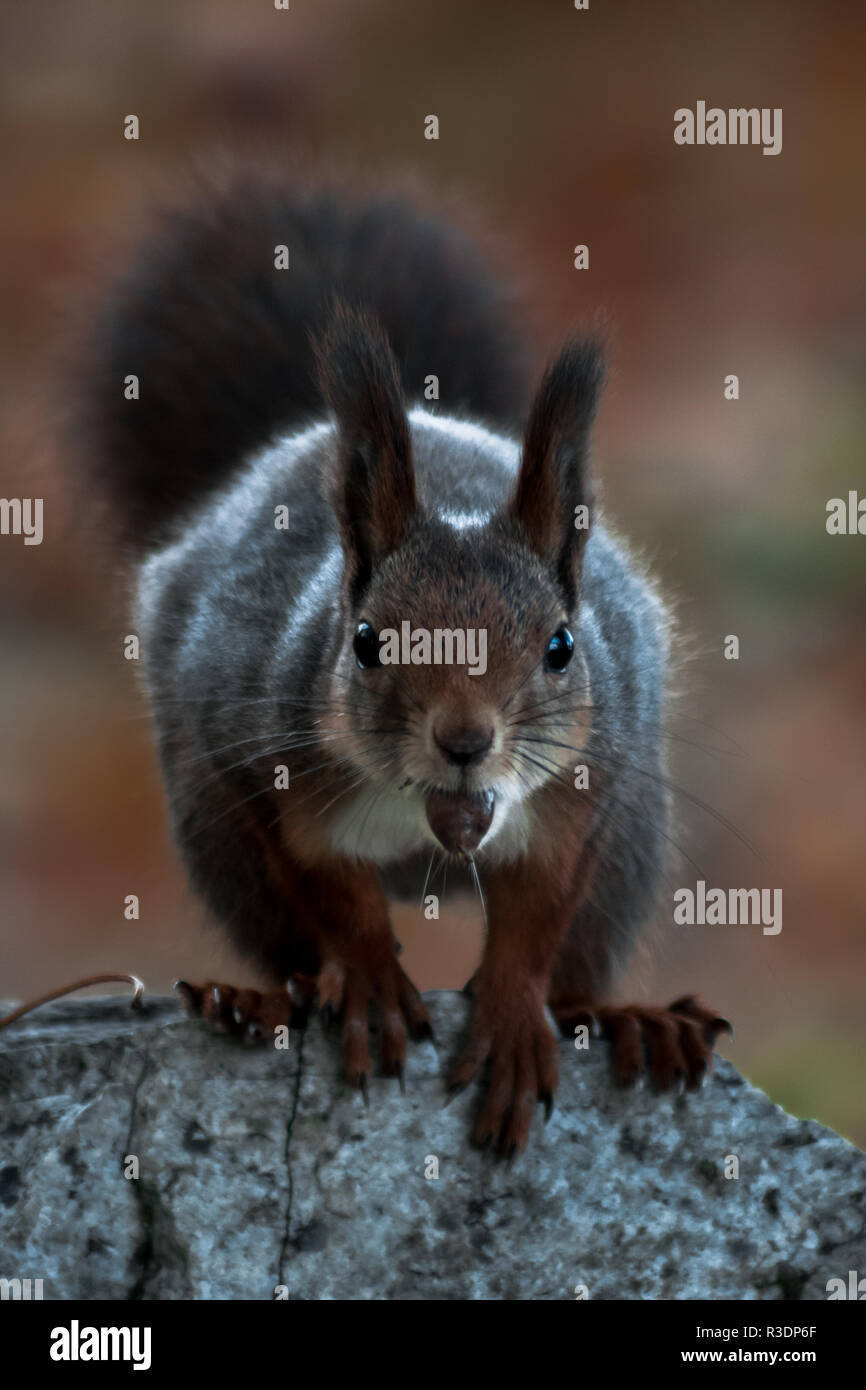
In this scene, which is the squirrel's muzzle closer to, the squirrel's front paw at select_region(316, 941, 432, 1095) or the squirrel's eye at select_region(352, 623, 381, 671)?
the squirrel's eye at select_region(352, 623, 381, 671)

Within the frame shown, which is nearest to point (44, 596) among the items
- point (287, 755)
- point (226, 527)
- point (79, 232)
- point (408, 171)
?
point (79, 232)

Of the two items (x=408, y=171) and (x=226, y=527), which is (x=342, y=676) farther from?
(x=408, y=171)

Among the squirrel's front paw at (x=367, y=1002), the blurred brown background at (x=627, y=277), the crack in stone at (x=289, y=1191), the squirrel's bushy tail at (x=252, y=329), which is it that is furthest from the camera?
the blurred brown background at (x=627, y=277)

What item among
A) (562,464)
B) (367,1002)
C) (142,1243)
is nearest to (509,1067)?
(367,1002)

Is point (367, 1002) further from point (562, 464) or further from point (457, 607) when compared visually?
point (562, 464)

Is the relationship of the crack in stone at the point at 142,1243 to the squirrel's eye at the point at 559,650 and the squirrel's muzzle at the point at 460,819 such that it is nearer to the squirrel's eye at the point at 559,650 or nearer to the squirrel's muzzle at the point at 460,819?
the squirrel's muzzle at the point at 460,819

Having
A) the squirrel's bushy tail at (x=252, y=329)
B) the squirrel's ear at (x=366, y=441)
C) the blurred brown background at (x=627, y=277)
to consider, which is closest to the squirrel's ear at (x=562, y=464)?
the squirrel's ear at (x=366, y=441)
